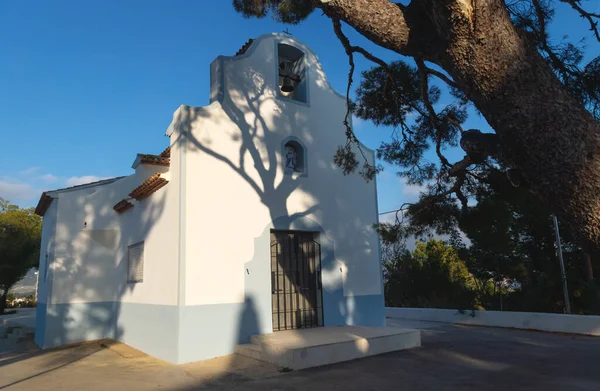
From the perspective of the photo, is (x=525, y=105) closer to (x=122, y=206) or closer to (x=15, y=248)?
(x=122, y=206)

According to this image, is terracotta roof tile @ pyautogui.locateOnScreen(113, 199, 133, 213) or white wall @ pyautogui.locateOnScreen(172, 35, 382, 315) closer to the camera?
white wall @ pyautogui.locateOnScreen(172, 35, 382, 315)

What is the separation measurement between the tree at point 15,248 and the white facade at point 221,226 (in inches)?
580

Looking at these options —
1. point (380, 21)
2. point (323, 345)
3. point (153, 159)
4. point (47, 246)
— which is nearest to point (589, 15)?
point (380, 21)

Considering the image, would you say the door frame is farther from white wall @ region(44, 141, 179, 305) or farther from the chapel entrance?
white wall @ region(44, 141, 179, 305)

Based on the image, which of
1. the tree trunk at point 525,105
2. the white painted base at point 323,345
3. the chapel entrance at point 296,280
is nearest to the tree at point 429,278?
the chapel entrance at point 296,280

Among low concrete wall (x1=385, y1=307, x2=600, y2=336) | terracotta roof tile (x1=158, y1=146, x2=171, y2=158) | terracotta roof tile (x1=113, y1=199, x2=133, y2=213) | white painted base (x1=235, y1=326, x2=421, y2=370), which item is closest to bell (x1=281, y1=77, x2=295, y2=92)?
terracotta roof tile (x1=158, y1=146, x2=171, y2=158)

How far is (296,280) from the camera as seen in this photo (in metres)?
9.83

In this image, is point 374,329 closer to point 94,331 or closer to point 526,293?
point 526,293

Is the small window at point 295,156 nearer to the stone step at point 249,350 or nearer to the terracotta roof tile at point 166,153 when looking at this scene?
the terracotta roof tile at point 166,153

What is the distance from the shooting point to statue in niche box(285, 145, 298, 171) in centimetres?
1039

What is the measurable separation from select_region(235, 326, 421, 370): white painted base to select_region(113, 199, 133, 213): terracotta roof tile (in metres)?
5.11

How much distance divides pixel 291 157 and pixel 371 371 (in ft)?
17.3

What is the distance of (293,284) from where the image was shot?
32.0 feet

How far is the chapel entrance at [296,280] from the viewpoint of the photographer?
950cm
